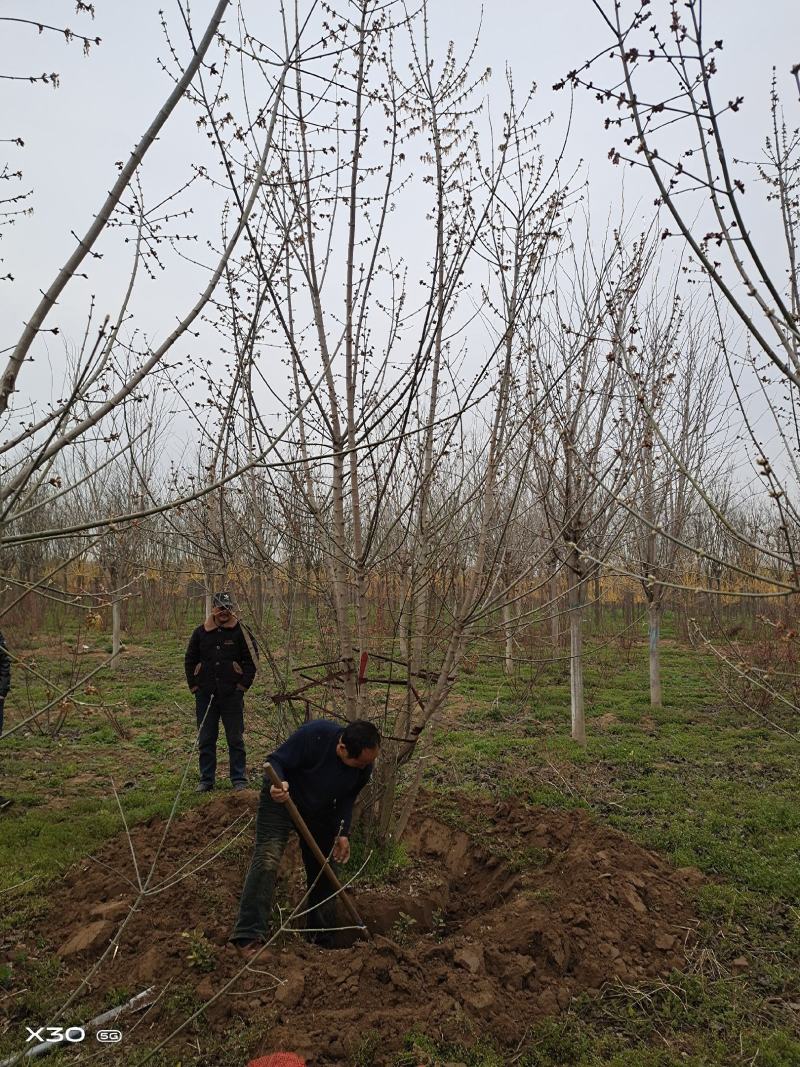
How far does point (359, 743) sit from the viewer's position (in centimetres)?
360

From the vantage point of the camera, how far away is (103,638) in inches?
631

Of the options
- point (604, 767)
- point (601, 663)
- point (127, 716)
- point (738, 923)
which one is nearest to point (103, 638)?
point (127, 716)

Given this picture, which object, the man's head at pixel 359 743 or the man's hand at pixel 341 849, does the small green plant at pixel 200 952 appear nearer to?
the man's hand at pixel 341 849

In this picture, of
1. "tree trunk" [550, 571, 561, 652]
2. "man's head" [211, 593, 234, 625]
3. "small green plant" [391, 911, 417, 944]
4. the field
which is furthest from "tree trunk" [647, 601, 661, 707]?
"small green plant" [391, 911, 417, 944]

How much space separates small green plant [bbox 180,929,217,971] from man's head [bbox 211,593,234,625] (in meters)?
2.47

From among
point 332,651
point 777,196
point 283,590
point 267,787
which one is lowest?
point 267,787

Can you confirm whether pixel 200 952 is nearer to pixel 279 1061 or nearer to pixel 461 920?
pixel 279 1061

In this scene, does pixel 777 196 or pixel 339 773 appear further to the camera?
pixel 339 773

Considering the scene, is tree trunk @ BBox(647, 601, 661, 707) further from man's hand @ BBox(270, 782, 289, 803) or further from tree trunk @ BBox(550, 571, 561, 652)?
man's hand @ BBox(270, 782, 289, 803)

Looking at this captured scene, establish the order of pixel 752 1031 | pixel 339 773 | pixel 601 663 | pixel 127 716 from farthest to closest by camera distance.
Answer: pixel 601 663
pixel 127 716
pixel 339 773
pixel 752 1031

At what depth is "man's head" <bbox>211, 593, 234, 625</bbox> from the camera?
5590 mm

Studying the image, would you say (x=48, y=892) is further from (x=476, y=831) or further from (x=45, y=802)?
(x=476, y=831)

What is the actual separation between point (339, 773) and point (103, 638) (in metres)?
13.8

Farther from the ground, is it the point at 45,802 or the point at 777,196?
the point at 777,196
